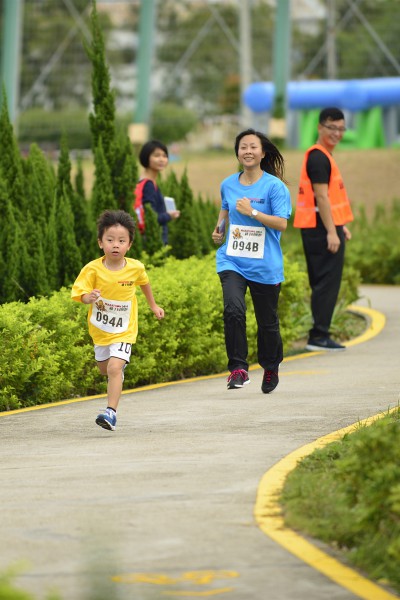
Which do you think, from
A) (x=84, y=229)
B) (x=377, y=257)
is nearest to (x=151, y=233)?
(x=84, y=229)

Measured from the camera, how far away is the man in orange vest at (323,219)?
1286 centimetres

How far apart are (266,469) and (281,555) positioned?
65.7 inches

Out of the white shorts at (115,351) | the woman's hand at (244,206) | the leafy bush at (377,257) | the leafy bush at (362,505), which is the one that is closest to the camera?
the leafy bush at (362,505)

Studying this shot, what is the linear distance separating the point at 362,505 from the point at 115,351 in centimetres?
345

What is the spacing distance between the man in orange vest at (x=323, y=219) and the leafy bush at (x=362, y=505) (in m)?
6.43

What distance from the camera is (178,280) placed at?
474 inches

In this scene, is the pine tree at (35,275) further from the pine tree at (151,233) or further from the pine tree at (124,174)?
the pine tree at (124,174)

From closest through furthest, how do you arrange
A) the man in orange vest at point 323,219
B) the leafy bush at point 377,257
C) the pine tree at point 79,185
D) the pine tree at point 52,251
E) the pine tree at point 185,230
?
the pine tree at point 52,251 < the man in orange vest at point 323,219 < the pine tree at point 79,185 < the pine tree at point 185,230 < the leafy bush at point 377,257

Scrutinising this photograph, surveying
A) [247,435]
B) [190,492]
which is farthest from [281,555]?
[247,435]

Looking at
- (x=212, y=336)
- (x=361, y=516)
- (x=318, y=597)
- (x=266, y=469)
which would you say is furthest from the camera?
(x=212, y=336)

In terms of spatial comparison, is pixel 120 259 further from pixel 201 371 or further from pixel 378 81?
pixel 378 81

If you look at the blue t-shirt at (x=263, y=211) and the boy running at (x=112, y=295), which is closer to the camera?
the boy running at (x=112, y=295)

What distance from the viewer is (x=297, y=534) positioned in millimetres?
5855

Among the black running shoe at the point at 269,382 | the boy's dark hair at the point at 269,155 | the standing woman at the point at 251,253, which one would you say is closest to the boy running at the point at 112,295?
the standing woman at the point at 251,253
